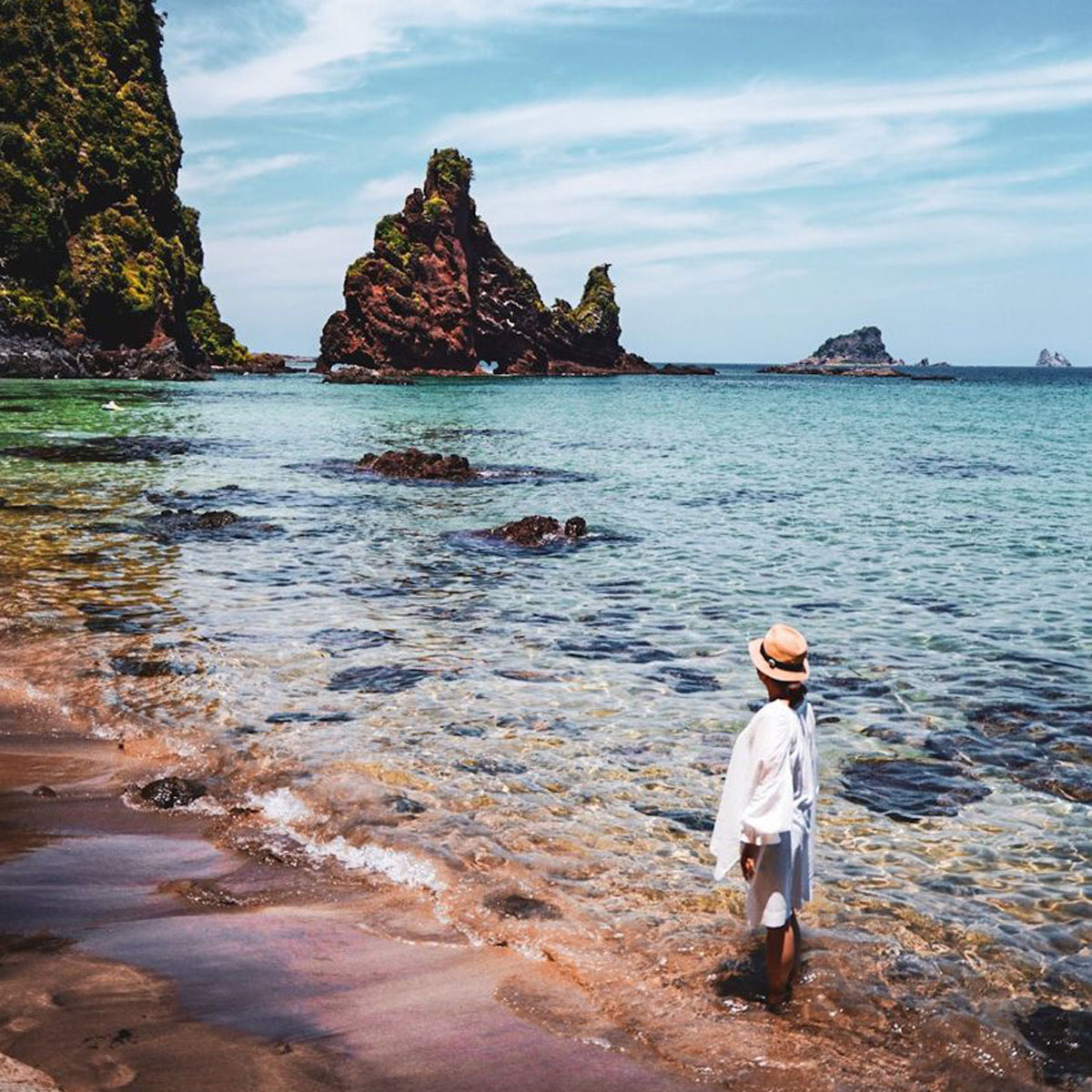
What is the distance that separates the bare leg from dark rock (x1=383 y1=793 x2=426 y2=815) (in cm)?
329

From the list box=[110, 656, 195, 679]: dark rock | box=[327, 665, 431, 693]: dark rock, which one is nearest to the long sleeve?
box=[327, 665, 431, 693]: dark rock

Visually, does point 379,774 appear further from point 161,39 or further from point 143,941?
point 161,39

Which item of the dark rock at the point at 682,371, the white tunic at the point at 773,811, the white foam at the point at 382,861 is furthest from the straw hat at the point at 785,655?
the dark rock at the point at 682,371

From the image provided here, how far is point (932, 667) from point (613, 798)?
18.5 feet

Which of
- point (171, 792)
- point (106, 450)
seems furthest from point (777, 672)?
point (106, 450)

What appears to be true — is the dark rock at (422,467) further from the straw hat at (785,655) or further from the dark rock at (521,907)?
the straw hat at (785,655)

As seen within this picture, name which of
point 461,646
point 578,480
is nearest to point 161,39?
point 578,480

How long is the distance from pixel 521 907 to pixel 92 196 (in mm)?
110747

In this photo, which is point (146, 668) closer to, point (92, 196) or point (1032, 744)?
point (1032, 744)

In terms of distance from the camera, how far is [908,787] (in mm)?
8539

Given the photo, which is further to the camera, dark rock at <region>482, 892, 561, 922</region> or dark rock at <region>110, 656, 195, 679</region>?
dark rock at <region>110, 656, 195, 679</region>

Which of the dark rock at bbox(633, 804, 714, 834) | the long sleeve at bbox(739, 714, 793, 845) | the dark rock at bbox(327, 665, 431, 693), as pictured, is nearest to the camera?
the long sleeve at bbox(739, 714, 793, 845)

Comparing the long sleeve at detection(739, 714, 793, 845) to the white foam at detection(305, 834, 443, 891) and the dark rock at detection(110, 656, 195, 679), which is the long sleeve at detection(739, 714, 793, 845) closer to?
the white foam at detection(305, 834, 443, 891)

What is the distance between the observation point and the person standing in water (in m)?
5.15
